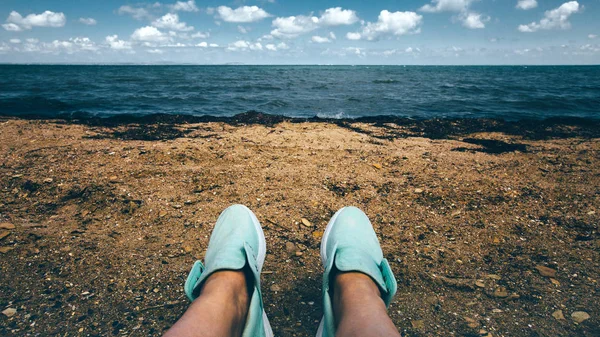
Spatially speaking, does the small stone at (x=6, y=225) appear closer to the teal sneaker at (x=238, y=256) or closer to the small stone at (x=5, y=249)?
the small stone at (x=5, y=249)

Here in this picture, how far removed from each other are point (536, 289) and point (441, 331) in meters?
0.82

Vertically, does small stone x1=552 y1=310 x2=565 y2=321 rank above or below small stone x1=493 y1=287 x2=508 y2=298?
below

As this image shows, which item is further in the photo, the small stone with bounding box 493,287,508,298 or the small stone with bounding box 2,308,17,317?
the small stone with bounding box 493,287,508,298

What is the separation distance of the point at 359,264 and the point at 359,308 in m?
0.33

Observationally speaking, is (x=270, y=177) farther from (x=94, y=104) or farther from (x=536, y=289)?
(x=94, y=104)

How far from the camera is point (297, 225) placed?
272 cm

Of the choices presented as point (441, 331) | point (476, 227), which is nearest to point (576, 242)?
point (476, 227)

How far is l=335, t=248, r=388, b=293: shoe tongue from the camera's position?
1665 millimetres

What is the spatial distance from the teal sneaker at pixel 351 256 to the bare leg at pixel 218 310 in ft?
1.41

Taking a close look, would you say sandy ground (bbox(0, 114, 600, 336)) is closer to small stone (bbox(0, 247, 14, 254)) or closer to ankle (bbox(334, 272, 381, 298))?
small stone (bbox(0, 247, 14, 254))

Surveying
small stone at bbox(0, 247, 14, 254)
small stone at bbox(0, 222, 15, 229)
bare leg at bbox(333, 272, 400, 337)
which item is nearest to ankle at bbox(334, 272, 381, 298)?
bare leg at bbox(333, 272, 400, 337)

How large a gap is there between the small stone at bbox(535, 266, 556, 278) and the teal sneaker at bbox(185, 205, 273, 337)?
6.43 feet

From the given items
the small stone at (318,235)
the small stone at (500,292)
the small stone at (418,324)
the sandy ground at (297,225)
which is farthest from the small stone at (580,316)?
the small stone at (318,235)

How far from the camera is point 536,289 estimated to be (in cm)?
198
